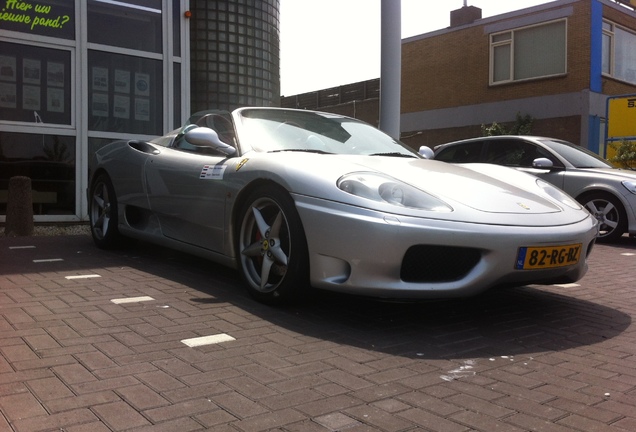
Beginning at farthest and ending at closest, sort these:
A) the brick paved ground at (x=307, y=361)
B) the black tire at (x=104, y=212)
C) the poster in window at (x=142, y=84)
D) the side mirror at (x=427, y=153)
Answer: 1. the poster in window at (x=142, y=84)
2. the black tire at (x=104, y=212)
3. the side mirror at (x=427, y=153)
4. the brick paved ground at (x=307, y=361)

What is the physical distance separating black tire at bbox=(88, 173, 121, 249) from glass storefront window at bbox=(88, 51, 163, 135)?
11.0 ft

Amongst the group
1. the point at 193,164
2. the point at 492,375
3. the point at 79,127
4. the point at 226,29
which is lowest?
the point at 492,375

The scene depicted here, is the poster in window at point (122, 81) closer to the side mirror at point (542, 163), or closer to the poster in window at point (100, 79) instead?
the poster in window at point (100, 79)

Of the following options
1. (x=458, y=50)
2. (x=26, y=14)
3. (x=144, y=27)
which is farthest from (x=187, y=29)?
(x=458, y=50)

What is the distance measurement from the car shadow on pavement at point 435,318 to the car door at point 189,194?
1.16 ft

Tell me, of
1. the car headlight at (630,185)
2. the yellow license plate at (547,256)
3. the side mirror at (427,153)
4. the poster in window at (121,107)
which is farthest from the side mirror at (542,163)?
the poster in window at (121,107)

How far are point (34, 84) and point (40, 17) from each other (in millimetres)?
935

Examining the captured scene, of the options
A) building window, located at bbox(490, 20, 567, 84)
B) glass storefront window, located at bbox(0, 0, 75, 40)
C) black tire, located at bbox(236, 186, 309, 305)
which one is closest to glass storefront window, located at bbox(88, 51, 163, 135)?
glass storefront window, located at bbox(0, 0, 75, 40)

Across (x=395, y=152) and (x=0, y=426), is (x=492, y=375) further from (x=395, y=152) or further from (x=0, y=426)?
(x=395, y=152)

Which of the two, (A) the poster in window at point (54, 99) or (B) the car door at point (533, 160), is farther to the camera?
(A) the poster in window at point (54, 99)

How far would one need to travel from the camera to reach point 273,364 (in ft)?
9.05

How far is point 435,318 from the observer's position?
3.62m

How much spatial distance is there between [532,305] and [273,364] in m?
2.03

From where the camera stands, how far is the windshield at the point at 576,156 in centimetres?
837
